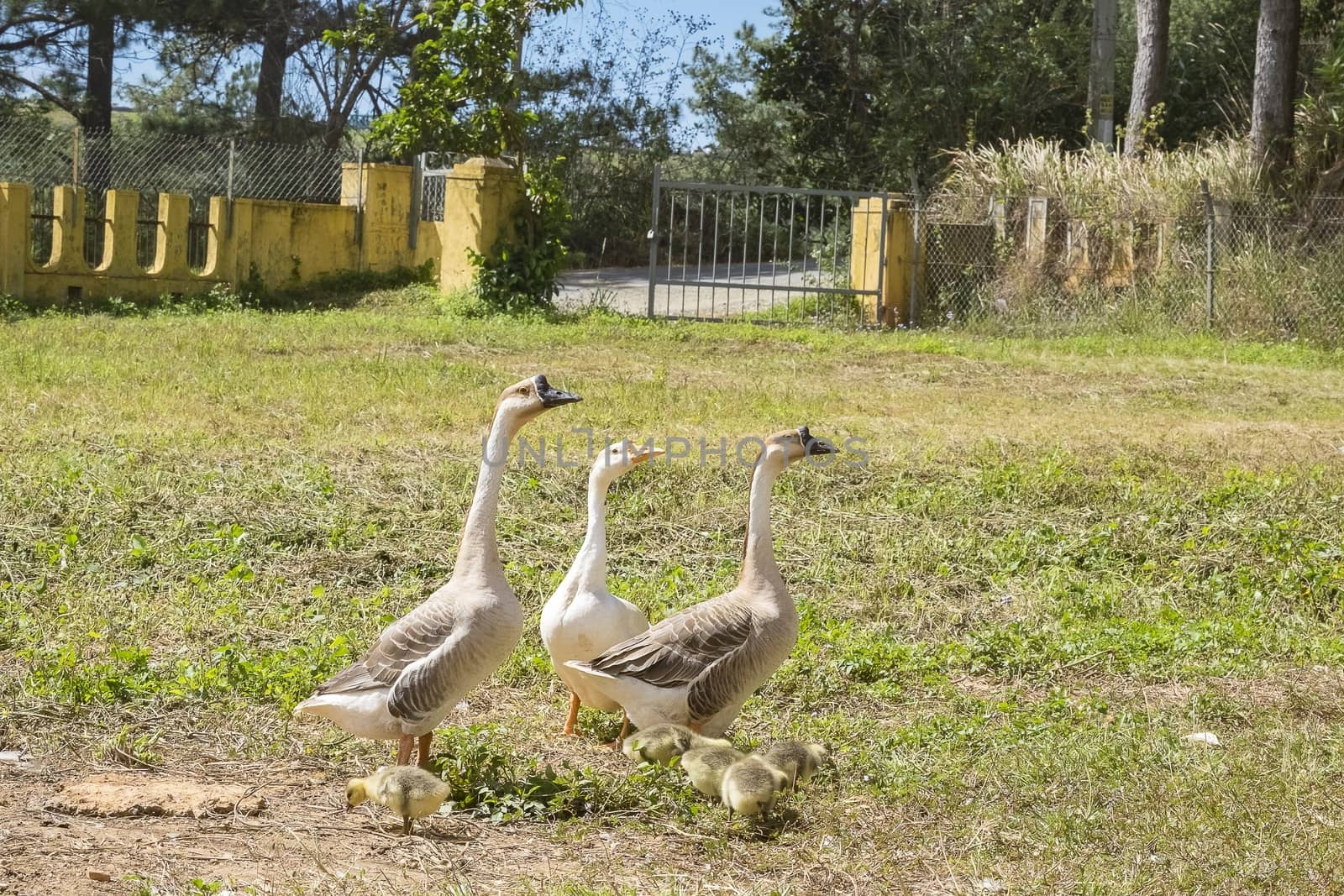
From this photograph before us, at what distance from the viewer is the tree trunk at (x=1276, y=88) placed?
18.8m

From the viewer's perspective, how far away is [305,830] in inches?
166

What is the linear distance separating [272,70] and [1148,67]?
17.6 meters

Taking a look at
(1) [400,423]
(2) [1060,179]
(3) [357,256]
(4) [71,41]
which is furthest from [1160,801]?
(4) [71,41]

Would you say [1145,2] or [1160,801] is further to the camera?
[1145,2]

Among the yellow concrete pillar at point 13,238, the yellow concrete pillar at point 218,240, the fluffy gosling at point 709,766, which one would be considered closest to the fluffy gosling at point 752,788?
the fluffy gosling at point 709,766

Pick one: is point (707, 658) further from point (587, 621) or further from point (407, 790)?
point (407, 790)

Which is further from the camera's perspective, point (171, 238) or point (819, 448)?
point (171, 238)

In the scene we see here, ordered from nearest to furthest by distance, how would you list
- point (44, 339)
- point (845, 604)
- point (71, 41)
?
point (845, 604) → point (44, 339) → point (71, 41)

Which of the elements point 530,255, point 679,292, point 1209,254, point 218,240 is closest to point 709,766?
point 530,255

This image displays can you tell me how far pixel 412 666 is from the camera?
4.52 meters

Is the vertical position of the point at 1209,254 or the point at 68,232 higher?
the point at 1209,254

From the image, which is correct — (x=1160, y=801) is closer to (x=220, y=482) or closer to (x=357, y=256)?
(x=220, y=482)

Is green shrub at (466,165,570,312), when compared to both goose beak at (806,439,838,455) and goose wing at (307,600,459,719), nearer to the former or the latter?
goose beak at (806,439,838,455)

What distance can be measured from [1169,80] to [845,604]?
81.7 ft
